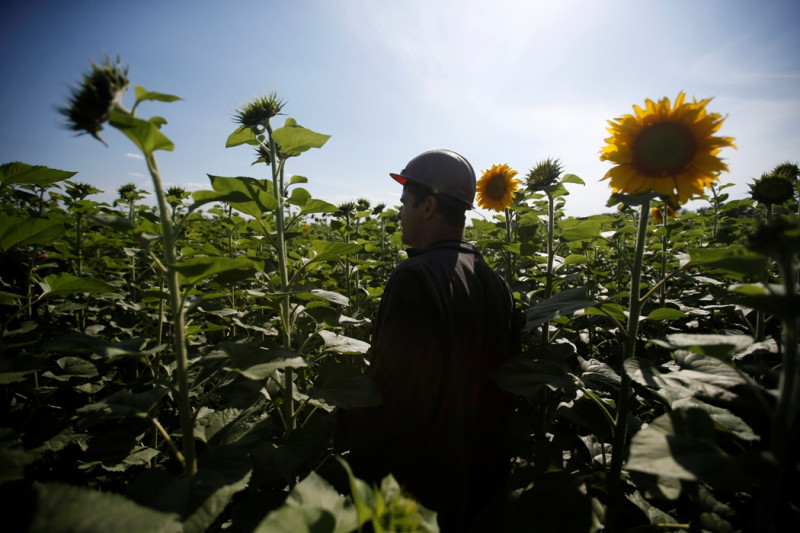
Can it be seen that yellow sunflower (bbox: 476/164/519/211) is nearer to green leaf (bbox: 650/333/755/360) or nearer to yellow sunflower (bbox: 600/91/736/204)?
yellow sunflower (bbox: 600/91/736/204)

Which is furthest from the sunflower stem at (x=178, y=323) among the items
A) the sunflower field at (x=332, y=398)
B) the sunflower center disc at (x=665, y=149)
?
the sunflower center disc at (x=665, y=149)

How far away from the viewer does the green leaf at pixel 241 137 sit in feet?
6.17

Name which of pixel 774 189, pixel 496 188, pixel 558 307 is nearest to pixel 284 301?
pixel 558 307

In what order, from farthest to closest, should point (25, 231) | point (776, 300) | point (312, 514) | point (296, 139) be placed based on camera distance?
1. point (296, 139)
2. point (25, 231)
3. point (776, 300)
4. point (312, 514)

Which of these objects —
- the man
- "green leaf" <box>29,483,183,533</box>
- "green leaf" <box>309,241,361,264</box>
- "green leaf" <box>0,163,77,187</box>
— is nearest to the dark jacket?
the man

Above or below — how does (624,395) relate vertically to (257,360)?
below

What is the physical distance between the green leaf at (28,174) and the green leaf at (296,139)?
948mm

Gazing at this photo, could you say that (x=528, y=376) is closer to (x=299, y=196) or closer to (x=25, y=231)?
(x=299, y=196)

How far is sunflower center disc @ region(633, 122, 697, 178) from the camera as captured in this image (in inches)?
65.5

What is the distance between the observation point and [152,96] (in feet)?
3.86

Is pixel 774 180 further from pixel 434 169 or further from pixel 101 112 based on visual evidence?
pixel 101 112

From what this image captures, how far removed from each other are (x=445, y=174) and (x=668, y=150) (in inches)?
47.2

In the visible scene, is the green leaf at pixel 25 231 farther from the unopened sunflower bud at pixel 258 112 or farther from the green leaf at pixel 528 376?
the green leaf at pixel 528 376

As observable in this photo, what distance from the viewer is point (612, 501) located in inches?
63.4
